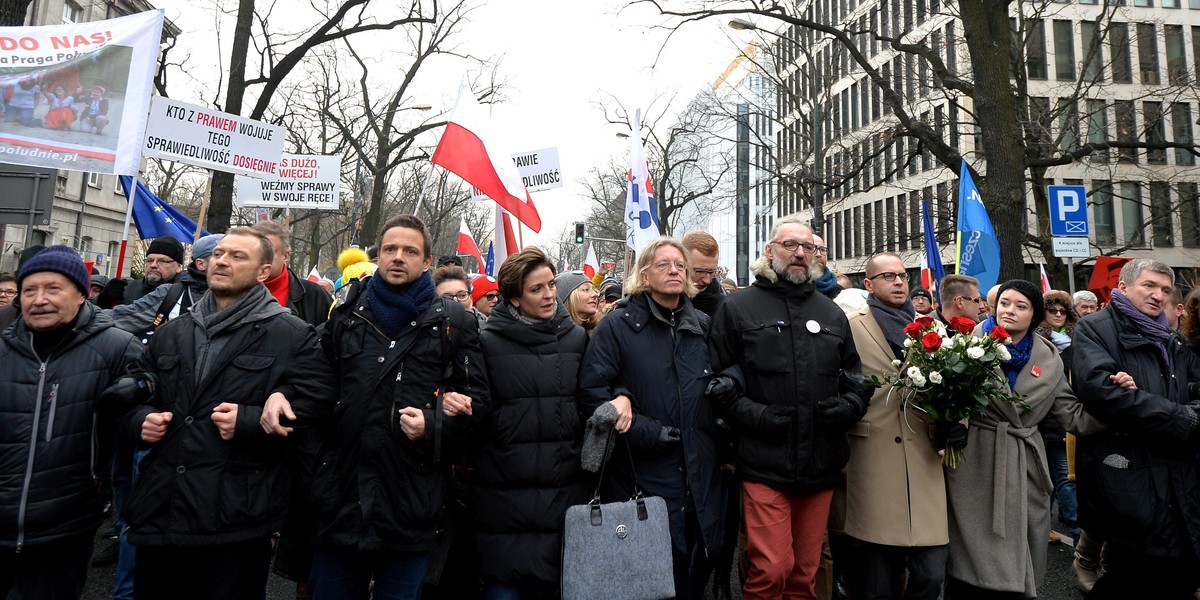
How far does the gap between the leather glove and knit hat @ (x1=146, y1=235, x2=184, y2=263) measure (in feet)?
15.0

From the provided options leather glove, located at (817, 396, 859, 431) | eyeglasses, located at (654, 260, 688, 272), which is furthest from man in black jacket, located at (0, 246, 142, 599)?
leather glove, located at (817, 396, 859, 431)

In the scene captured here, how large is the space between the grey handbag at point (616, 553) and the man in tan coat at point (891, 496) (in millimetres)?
1276

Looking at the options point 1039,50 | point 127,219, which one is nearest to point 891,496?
point 127,219

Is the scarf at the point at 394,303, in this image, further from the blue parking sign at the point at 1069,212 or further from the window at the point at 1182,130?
the window at the point at 1182,130

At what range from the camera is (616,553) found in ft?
10.8

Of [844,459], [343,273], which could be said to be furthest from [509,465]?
[343,273]

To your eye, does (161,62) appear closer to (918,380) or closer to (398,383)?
(398,383)

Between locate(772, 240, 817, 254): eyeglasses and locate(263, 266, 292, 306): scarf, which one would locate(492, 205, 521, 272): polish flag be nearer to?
locate(263, 266, 292, 306): scarf

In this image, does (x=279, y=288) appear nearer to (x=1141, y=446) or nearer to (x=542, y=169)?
(x=542, y=169)

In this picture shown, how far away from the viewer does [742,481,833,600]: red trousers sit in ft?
12.0

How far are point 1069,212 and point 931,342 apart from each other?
297 inches

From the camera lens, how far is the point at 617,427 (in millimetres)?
3422

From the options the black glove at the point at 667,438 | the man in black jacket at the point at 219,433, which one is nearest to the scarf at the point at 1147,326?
the black glove at the point at 667,438

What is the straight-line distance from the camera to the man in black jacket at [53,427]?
292 cm
